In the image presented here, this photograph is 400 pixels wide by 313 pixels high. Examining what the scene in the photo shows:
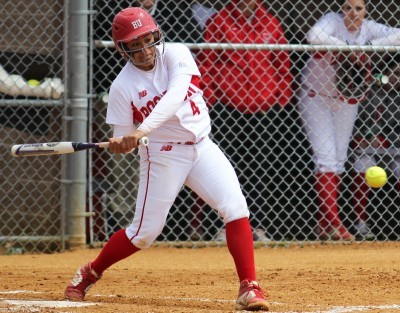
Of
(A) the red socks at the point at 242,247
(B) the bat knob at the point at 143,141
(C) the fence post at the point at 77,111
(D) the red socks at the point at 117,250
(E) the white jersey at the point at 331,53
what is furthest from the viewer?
(E) the white jersey at the point at 331,53

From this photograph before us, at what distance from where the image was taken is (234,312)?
438 cm

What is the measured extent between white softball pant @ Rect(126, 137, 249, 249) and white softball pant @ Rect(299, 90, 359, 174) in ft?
9.44

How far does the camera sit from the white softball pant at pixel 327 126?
7.56 m

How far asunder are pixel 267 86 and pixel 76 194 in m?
1.72

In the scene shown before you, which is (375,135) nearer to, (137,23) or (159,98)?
(159,98)

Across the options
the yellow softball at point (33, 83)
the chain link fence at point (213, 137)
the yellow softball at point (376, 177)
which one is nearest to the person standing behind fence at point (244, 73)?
the chain link fence at point (213, 137)

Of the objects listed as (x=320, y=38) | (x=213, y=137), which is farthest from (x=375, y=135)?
(x=213, y=137)

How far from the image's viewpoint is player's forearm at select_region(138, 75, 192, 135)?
14.8 ft

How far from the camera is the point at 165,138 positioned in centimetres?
479

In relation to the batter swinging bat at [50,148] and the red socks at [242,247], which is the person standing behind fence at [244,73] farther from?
the red socks at [242,247]

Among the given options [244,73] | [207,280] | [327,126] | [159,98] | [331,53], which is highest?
[331,53]

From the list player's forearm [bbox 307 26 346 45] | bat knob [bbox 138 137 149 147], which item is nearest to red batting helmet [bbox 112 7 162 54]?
bat knob [bbox 138 137 149 147]

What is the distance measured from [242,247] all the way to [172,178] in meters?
0.50

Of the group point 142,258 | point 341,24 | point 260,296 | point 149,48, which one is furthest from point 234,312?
point 341,24
